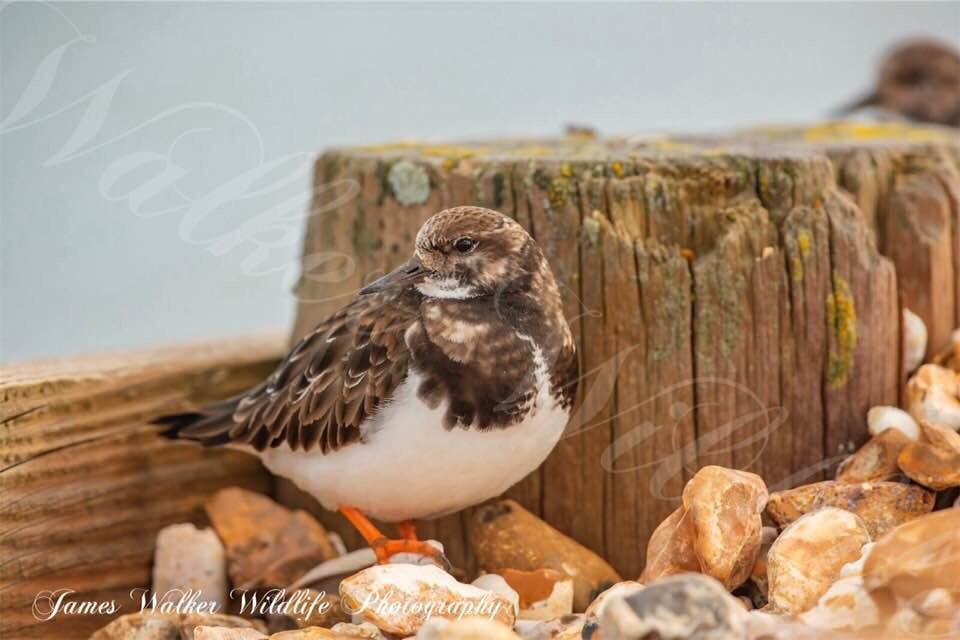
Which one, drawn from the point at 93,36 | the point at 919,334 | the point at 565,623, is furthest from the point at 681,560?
the point at 93,36

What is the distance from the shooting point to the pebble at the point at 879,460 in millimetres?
3357

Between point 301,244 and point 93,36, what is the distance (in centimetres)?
118

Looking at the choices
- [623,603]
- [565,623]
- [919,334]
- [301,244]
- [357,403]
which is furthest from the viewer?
[301,244]

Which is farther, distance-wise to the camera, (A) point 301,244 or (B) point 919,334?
(A) point 301,244

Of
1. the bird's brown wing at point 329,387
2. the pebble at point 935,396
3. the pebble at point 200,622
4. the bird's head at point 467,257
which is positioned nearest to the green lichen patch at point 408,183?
the bird's brown wing at point 329,387

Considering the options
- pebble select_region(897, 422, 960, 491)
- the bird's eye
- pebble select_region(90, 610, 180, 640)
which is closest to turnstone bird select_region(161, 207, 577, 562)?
the bird's eye

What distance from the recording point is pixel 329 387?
341 centimetres

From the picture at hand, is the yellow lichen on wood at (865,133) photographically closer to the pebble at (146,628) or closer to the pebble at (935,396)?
the pebble at (935,396)

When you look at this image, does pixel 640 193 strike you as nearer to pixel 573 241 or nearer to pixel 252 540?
pixel 573 241

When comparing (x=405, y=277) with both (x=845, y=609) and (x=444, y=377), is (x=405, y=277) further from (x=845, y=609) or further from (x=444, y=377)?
(x=845, y=609)

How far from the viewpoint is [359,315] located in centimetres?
339

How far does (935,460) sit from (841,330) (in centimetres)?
54

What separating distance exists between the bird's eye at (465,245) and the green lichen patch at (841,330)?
3.91 ft

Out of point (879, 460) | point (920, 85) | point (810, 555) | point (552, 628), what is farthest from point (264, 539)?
point (920, 85)
